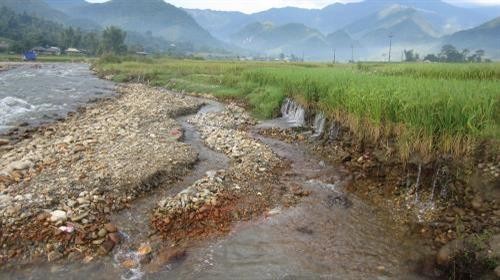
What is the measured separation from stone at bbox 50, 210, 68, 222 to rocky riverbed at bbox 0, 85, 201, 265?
0.02 meters

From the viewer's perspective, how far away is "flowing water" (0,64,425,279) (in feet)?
23.1

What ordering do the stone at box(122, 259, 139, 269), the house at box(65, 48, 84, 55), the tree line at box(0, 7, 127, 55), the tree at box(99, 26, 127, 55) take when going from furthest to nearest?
the house at box(65, 48, 84, 55)
the tree at box(99, 26, 127, 55)
the tree line at box(0, 7, 127, 55)
the stone at box(122, 259, 139, 269)

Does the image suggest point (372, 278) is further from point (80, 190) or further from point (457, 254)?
point (80, 190)

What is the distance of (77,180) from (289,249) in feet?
19.4

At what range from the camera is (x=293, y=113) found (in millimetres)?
20094

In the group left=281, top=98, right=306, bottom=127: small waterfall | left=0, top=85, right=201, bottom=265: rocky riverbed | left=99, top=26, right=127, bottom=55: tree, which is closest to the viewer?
left=0, top=85, right=201, bottom=265: rocky riverbed

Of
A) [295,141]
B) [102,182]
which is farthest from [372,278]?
[295,141]

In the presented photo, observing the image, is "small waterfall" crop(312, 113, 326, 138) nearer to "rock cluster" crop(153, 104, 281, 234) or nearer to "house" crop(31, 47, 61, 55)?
"rock cluster" crop(153, 104, 281, 234)

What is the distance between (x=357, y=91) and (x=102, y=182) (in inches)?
365

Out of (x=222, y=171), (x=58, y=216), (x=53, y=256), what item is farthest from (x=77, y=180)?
(x=222, y=171)

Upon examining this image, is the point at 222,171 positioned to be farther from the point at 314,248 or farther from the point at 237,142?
the point at 314,248

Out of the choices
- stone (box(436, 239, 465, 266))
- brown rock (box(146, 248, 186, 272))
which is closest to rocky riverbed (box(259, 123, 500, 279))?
stone (box(436, 239, 465, 266))

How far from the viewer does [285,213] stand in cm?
943

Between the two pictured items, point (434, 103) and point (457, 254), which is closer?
point (457, 254)
